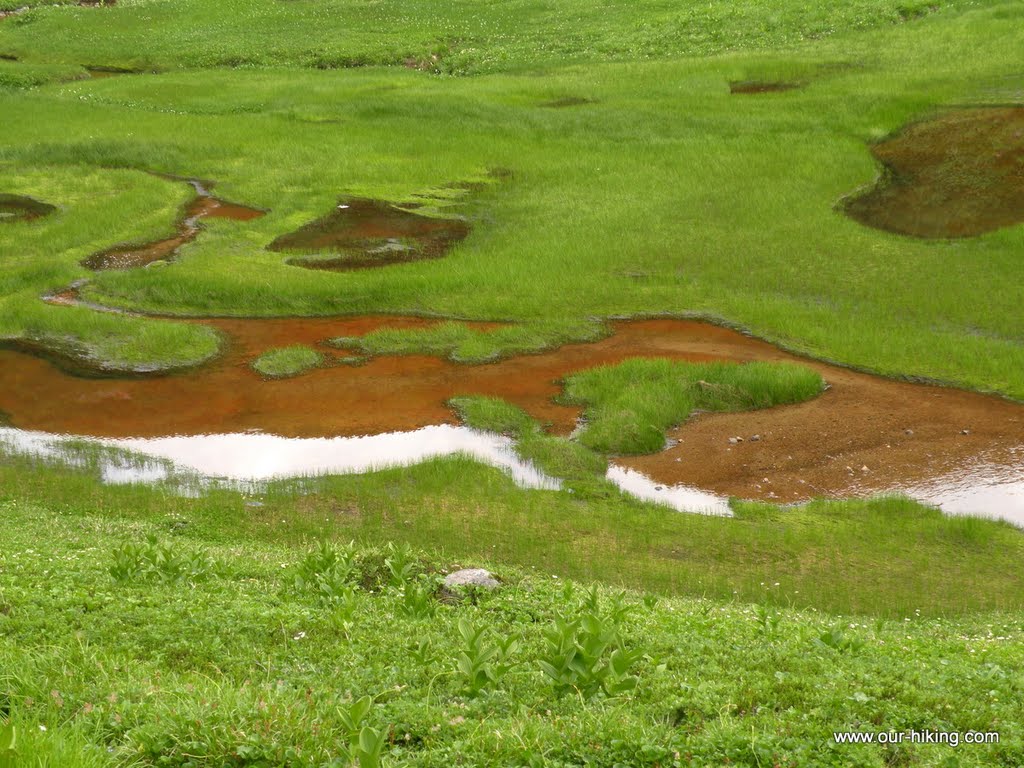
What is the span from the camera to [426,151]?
28.5 metres

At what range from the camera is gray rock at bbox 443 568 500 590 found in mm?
8891

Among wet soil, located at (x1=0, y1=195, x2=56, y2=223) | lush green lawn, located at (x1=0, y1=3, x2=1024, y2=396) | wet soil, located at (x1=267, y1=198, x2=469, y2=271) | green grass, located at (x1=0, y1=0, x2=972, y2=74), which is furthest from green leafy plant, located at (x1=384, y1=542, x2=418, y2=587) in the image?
green grass, located at (x1=0, y1=0, x2=972, y2=74)

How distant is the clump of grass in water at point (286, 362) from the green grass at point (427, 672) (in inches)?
290

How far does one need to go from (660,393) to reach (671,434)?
908 millimetres

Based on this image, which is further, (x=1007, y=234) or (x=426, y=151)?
(x=426, y=151)

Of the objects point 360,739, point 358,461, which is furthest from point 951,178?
point 360,739

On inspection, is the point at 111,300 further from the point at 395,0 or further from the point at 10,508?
the point at 395,0

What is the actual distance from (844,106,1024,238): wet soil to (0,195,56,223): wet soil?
18.6m

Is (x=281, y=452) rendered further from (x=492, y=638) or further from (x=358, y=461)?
(x=492, y=638)

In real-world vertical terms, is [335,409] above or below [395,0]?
below

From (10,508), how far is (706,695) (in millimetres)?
9238

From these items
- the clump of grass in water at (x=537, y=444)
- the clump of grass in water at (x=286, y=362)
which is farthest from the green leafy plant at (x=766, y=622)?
the clump of grass in water at (x=286, y=362)

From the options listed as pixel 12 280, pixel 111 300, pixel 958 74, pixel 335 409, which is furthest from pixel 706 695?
pixel 958 74

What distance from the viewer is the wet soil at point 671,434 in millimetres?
13688
